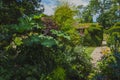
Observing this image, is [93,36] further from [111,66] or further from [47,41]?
[47,41]

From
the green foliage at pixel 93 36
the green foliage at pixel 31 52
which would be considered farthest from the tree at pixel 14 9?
the green foliage at pixel 93 36

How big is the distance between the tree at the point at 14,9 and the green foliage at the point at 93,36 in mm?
15273

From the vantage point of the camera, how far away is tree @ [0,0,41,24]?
22.4ft

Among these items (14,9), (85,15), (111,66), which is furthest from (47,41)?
(85,15)

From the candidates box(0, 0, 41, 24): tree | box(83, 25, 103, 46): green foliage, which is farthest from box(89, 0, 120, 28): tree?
box(0, 0, 41, 24): tree

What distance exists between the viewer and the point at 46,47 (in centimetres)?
580

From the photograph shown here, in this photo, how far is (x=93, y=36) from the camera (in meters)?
23.3

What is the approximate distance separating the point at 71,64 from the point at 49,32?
4.66 ft

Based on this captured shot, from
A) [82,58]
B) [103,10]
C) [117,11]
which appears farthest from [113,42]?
[103,10]

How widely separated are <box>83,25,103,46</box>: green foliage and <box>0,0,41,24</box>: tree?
15273 mm

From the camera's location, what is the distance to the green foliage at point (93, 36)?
75.0 feet

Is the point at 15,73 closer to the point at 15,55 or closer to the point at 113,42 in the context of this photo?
the point at 15,55

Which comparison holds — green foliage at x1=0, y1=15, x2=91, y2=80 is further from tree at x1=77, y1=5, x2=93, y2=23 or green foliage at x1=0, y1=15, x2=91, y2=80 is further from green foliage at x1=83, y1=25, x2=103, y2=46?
tree at x1=77, y1=5, x2=93, y2=23

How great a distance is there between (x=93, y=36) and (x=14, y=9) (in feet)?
54.4
